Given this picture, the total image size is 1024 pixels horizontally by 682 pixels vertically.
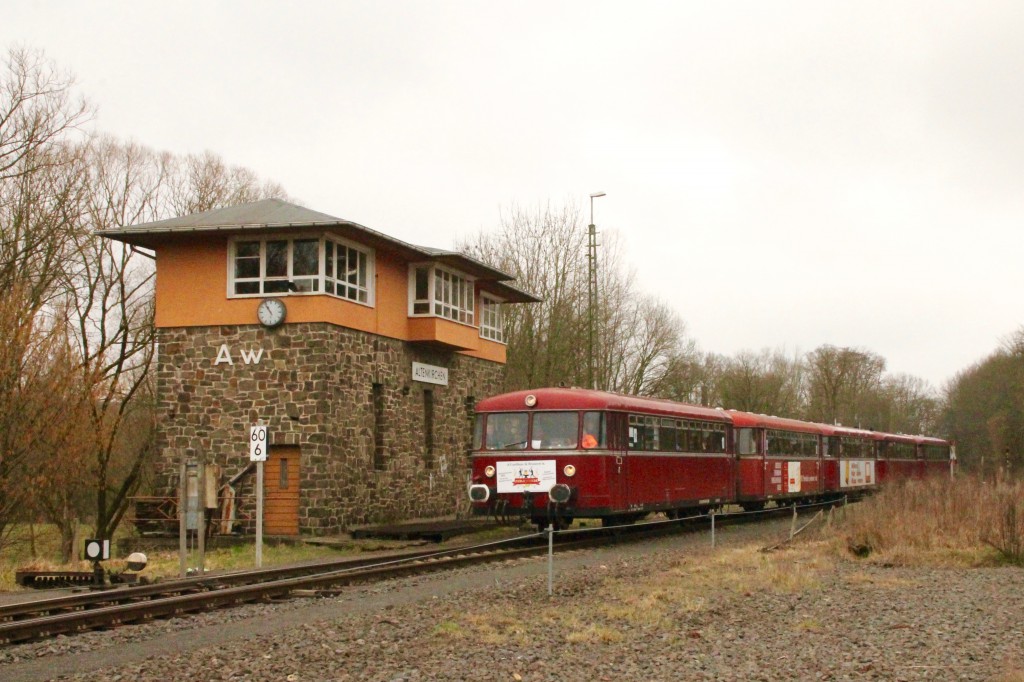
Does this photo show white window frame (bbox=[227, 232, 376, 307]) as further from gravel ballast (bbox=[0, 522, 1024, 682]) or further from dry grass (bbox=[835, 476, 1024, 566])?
dry grass (bbox=[835, 476, 1024, 566])

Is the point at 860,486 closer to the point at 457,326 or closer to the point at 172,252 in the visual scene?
the point at 457,326

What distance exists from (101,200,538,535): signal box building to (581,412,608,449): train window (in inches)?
279

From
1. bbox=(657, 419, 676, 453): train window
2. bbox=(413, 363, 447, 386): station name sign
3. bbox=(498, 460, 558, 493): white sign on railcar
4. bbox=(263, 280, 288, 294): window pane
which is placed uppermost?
bbox=(263, 280, 288, 294): window pane

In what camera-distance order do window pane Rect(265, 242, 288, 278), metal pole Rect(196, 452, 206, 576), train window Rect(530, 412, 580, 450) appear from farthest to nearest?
window pane Rect(265, 242, 288, 278) < train window Rect(530, 412, 580, 450) < metal pole Rect(196, 452, 206, 576)

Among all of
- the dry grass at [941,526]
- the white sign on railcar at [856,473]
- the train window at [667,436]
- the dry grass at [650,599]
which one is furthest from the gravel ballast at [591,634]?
the white sign on railcar at [856,473]

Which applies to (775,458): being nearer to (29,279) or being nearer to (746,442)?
(746,442)

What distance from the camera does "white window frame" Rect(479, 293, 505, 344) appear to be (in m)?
34.6

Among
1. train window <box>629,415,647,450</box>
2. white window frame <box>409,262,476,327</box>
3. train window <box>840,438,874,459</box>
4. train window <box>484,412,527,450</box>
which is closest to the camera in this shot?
train window <box>484,412,527,450</box>

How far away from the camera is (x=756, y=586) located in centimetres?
1475

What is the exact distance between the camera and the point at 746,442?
3005 cm

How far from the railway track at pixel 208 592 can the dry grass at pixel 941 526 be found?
4928mm

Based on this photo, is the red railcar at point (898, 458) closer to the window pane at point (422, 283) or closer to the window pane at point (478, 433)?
the window pane at point (422, 283)

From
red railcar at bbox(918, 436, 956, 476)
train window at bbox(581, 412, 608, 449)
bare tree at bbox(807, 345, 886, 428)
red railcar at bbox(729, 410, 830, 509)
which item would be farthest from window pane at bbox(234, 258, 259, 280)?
bare tree at bbox(807, 345, 886, 428)

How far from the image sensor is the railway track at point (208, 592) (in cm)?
1114
